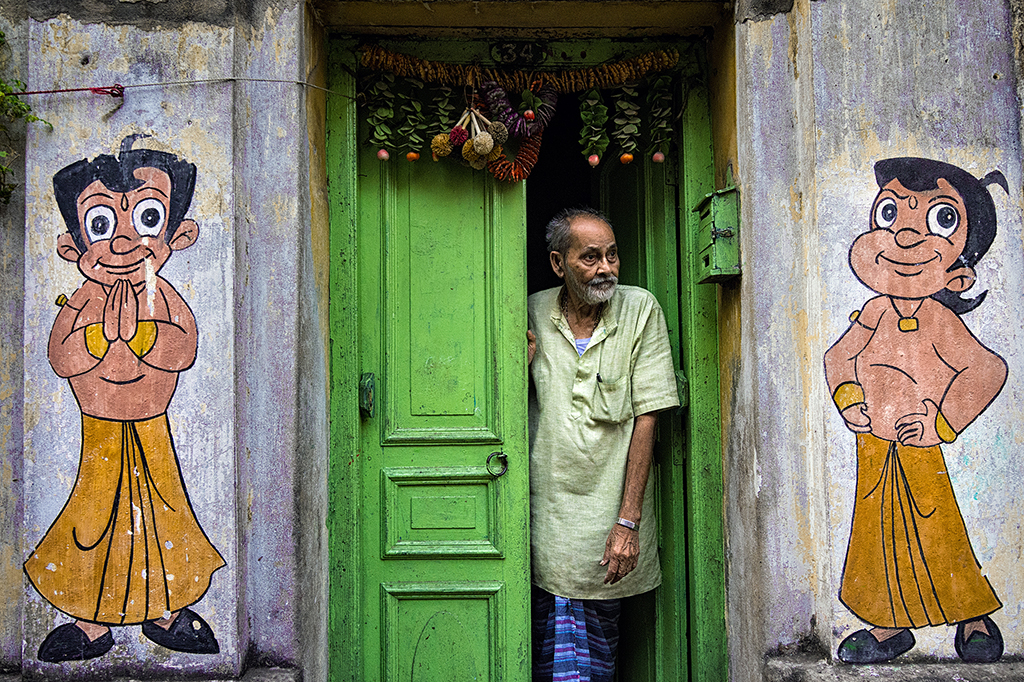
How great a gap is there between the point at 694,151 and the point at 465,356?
1261 millimetres

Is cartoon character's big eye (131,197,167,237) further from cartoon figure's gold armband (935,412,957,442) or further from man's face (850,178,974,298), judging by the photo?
cartoon figure's gold armband (935,412,957,442)

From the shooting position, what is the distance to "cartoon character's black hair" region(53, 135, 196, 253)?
93.7 inches

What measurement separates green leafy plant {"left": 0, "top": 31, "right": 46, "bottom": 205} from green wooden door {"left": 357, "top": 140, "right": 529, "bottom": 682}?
1158mm

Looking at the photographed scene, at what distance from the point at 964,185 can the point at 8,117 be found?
10.9 ft

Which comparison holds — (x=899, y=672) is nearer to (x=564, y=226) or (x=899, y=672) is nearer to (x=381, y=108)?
(x=564, y=226)

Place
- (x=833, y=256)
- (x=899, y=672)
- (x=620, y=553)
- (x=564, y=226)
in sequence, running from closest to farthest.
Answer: (x=899, y=672), (x=833, y=256), (x=620, y=553), (x=564, y=226)

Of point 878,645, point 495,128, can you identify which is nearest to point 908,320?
point 878,645

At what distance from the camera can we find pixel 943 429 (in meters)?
2.37

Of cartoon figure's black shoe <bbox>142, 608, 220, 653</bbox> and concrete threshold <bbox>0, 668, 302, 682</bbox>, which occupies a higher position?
cartoon figure's black shoe <bbox>142, 608, 220, 653</bbox>

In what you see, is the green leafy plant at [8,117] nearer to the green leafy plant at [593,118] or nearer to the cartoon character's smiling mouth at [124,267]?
the cartoon character's smiling mouth at [124,267]

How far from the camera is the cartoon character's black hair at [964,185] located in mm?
2414

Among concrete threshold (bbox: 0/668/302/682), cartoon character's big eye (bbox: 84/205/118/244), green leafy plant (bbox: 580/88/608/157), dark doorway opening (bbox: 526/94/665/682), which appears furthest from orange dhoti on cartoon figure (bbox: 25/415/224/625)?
green leafy plant (bbox: 580/88/608/157)

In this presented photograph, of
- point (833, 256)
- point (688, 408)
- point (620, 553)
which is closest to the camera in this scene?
point (833, 256)

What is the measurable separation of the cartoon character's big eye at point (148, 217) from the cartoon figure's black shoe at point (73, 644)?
4.38 feet
